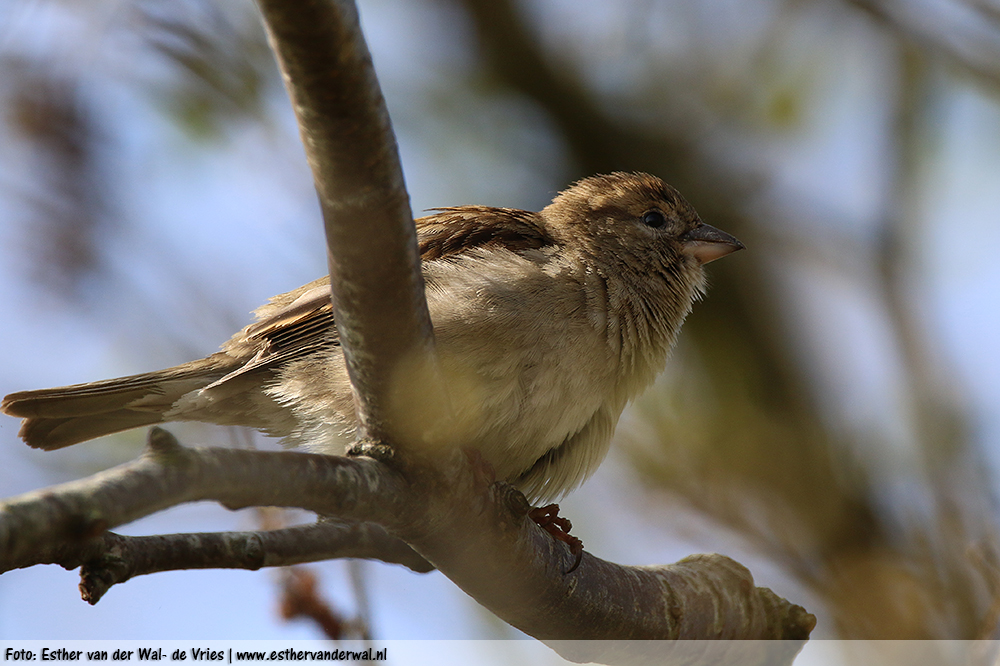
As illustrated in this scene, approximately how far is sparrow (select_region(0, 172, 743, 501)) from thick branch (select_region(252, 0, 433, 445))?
1188 mm

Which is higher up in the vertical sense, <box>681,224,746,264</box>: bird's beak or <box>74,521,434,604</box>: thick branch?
<box>681,224,746,264</box>: bird's beak

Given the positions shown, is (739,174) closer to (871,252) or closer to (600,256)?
(871,252)

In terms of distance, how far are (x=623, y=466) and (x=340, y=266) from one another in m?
2.10

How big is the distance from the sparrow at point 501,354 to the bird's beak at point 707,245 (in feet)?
0.03

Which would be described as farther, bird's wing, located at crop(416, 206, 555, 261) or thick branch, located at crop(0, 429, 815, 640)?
bird's wing, located at crop(416, 206, 555, 261)

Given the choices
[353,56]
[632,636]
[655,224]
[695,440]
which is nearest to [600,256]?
[655,224]

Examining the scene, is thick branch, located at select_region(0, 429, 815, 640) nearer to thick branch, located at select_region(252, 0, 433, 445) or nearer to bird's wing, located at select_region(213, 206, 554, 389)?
thick branch, located at select_region(252, 0, 433, 445)

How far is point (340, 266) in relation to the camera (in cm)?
242

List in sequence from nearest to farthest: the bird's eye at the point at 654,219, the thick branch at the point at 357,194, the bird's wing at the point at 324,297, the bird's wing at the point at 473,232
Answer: the thick branch at the point at 357,194
the bird's wing at the point at 324,297
the bird's wing at the point at 473,232
the bird's eye at the point at 654,219

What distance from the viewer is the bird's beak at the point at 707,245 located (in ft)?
16.9

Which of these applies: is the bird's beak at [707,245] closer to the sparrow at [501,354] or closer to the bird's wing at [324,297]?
the sparrow at [501,354]

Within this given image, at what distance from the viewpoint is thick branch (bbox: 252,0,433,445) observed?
196cm

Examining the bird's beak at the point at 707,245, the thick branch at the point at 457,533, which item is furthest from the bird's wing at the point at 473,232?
the thick branch at the point at 457,533

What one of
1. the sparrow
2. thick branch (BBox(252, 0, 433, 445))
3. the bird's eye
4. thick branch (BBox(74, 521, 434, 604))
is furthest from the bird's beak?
thick branch (BBox(252, 0, 433, 445))
